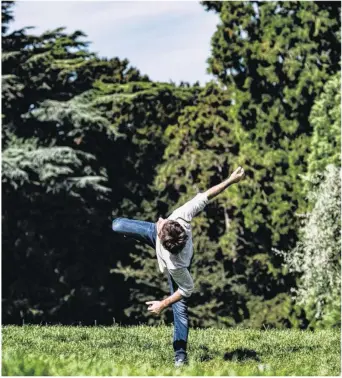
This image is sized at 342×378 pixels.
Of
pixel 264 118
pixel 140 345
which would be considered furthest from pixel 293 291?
pixel 140 345

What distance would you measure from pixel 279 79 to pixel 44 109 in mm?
8894

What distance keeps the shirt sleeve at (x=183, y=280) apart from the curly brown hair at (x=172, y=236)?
0.28 m

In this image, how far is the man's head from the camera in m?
9.02

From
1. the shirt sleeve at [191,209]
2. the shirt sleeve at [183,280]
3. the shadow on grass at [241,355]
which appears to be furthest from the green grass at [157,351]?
the shirt sleeve at [191,209]

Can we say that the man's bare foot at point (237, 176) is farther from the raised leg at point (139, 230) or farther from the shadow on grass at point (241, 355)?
the shadow on grass at point (241, 355)

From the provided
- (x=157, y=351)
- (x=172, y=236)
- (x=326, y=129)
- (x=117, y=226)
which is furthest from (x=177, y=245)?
(x=326, y=129)

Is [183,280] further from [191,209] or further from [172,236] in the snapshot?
[191,209]

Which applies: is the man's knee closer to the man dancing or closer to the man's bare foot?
the man dancing

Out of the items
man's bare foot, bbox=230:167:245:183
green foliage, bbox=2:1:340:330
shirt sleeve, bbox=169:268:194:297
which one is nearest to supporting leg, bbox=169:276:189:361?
shirt sleeve, bbox=169:268:194:297

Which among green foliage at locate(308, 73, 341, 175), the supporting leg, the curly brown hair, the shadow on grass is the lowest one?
the shadow on grass

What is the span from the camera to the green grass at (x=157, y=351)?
830cm

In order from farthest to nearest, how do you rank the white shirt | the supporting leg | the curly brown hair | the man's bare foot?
the supporting leg
the man's bare foot
the white shirt
the curly brown hair

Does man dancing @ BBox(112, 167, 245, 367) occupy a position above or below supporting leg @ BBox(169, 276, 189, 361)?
above

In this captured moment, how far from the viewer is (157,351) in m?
10.4
